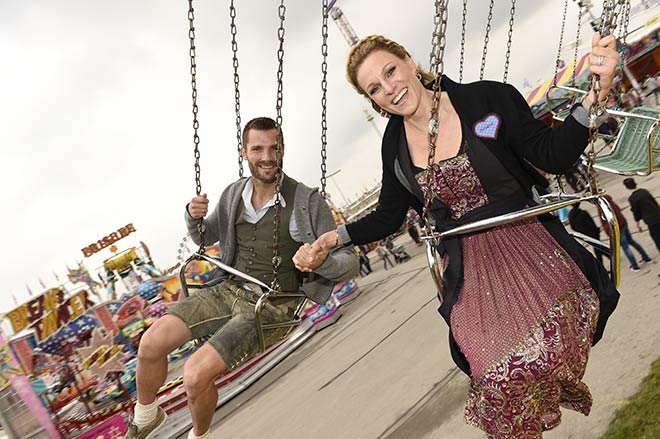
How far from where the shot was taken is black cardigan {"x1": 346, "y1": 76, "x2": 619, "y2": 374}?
156cm

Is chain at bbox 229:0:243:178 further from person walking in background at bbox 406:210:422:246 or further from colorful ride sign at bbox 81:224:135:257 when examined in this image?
colorful ride sign at bbox 81:224:135:257

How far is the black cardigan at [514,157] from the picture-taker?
1.56 meters

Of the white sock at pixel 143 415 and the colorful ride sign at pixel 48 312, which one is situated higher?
the colorful ride sign at pixel 48 312

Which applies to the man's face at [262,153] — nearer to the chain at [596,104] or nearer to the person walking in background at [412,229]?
the chain at [596,104]

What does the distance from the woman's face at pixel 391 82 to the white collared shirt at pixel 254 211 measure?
0.92 m

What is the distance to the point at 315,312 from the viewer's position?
1384cm

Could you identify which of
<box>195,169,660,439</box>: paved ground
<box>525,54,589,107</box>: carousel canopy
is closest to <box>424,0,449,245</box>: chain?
<box>195,169,660,439</box>: paved ground

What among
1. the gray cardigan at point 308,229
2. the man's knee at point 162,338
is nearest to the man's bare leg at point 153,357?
the man's knee at point 162,338

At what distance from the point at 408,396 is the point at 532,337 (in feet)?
12.3

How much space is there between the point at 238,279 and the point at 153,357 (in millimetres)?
644

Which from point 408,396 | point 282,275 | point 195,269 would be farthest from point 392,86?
point 195,269

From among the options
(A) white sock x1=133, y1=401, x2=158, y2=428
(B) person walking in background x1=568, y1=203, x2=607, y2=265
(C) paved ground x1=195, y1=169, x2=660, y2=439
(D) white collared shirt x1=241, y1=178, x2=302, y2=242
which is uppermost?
(D) white collared shirt x1=241, y1=178, x2=302, y2=242

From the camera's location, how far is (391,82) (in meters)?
1.85

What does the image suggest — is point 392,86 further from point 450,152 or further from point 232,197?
point 232,197
